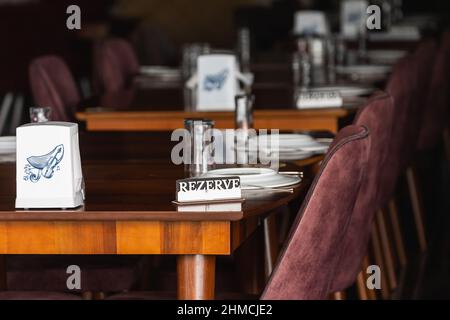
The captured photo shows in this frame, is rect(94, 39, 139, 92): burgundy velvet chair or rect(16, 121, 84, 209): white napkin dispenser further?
rect(94, 39, 139, 92): burgundy velvet chair

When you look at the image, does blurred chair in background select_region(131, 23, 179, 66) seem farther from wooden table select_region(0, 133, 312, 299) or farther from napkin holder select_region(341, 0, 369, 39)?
wooden table select_region(0, 133, 312, 299)

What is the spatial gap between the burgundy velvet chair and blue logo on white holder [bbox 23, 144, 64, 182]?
298 centimetres

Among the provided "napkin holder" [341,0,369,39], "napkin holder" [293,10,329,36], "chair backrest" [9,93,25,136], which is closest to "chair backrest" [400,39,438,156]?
"napkin holder" [293,10,329,36]

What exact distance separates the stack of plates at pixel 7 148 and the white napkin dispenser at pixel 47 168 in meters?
0.61

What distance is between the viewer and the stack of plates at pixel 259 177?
6.79 ft

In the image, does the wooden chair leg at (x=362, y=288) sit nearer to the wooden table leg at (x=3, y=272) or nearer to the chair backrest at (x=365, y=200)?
the chair backrest at (x=365, y=200)

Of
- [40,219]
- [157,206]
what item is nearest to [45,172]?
[40,219]

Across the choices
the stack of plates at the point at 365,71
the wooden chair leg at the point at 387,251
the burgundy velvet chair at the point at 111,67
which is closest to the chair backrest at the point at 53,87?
the burgundy velvet chair at the point at 111,67

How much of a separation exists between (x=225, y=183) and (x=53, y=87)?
1.79m

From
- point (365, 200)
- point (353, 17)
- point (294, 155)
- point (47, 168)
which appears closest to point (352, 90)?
point (294, 155)

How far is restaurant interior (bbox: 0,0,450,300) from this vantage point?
183 cm

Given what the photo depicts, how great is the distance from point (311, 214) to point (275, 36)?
8.23 meters

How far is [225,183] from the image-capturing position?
189 cm

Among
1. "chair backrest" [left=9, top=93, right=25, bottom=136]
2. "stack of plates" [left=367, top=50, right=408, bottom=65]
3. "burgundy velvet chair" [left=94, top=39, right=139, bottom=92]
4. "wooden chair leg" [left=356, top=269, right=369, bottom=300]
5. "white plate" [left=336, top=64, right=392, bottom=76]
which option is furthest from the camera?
"chair backrest" [left=9, top=93, right=25, bottom=136]
